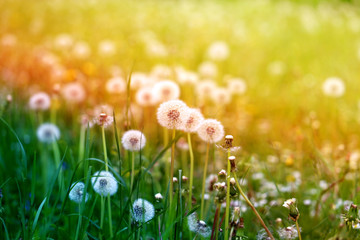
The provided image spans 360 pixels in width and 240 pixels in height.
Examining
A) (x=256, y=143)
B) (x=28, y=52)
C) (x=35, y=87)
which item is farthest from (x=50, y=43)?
(x=256, y=143)

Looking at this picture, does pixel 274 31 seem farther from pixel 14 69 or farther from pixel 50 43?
pixel 14 69

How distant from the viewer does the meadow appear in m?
1.18

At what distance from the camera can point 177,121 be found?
113 cm

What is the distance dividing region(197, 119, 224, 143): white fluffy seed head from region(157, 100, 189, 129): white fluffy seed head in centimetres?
8

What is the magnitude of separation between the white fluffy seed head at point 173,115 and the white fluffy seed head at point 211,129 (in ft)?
0.25

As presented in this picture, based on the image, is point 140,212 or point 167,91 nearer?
point 140,212

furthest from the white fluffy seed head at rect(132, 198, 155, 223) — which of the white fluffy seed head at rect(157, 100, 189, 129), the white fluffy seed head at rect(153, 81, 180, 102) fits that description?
the white fluffy seed head at rect(153, 81, 180, 102)

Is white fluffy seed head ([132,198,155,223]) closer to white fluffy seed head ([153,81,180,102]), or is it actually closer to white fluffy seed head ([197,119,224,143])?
white fluffy seed head ([197,119,224,143])

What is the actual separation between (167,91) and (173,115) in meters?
0.47

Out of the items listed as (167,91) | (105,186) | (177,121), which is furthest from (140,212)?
(167,91)

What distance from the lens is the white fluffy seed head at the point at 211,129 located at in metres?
1.17

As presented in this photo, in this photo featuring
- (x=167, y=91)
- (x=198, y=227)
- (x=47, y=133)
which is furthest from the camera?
(x=47, y=133)

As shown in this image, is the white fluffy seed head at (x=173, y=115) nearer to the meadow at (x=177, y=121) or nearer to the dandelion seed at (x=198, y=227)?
the meadow at (x=177, y=121)

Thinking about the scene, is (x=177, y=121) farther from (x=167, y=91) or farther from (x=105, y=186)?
(x=167, y=91)
